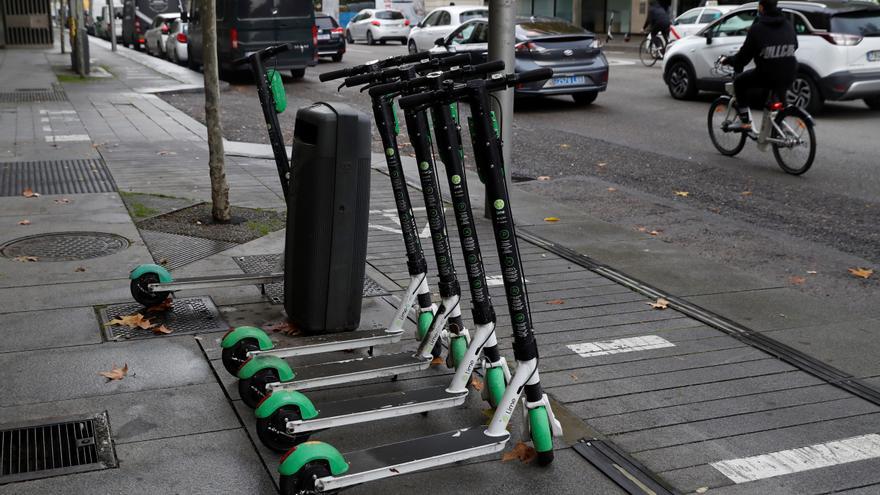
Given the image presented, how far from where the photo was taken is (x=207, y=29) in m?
7.67

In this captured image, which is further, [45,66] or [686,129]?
[45,66]

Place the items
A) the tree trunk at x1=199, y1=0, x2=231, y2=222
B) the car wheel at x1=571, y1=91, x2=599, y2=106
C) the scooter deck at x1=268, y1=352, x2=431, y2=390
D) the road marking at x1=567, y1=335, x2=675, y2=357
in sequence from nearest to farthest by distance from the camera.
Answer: the scooter deck at x1=268, y1=352, x2=431, y2=390 → the road marking at x1=567, y1=335, x2=675, y2=357 → the tree trunk at x1=199, y1=0, x2=231, y2=222 → the car wheel at x1=571, y1=91, x2=599, y2=106

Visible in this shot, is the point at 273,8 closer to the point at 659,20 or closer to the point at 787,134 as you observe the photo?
the point at 659,20

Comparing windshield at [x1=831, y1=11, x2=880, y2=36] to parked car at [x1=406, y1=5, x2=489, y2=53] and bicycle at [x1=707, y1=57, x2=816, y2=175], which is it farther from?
parked car at [x1=406, y1=5, x2=489, y2=53]

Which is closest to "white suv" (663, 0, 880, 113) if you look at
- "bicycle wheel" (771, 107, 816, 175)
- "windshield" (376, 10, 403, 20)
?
"bicycle wheel" (771, 107, 816, 175)

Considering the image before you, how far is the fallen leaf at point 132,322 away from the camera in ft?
17.2

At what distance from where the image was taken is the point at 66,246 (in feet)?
22.5

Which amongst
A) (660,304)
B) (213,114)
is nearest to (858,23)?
(660,304)

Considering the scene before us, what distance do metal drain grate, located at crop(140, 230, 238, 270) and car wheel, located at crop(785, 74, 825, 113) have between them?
10.5 m

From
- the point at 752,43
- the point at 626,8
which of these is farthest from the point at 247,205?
the point at 626,8

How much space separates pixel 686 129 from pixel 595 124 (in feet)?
4.65

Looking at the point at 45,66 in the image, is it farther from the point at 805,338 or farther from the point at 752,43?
the point at 805,338

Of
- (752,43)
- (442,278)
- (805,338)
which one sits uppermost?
(752,43)

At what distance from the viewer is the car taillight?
47.7 ft
